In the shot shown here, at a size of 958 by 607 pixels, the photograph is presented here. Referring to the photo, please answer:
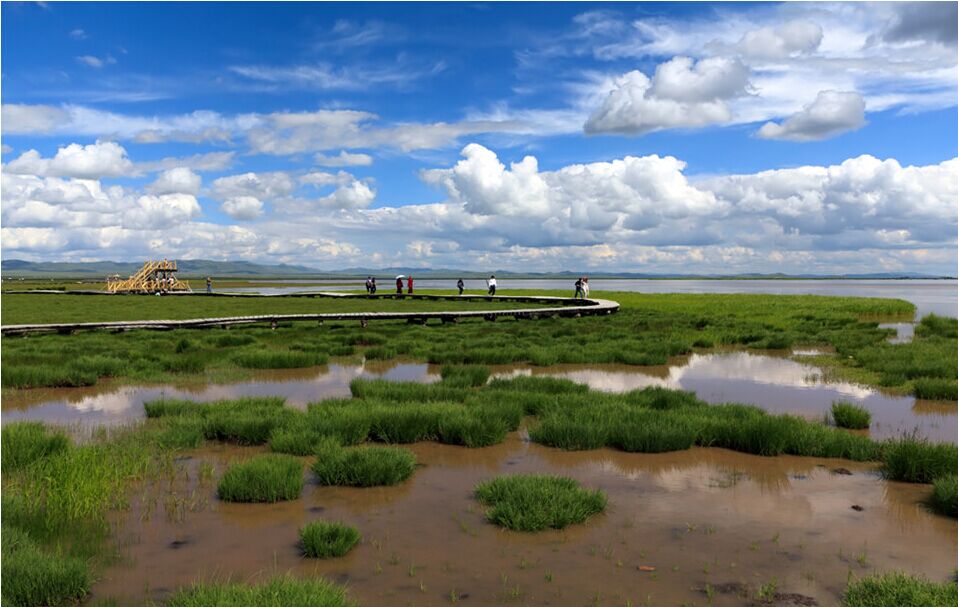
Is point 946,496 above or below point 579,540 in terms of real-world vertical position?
above

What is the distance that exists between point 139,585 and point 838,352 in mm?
21694

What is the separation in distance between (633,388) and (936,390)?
6006 millimetres

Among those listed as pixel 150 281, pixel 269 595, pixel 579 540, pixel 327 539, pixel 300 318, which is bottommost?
pixel 579 540

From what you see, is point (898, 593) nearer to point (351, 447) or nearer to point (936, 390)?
point (351, 447)

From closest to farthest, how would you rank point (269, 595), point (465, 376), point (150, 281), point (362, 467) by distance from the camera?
1. point (269, 595)
2. point (362, 467)
3. point (465, 376)
4. point (150, 281)

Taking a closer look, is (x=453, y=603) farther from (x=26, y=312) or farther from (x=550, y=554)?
(x=26, y=312)

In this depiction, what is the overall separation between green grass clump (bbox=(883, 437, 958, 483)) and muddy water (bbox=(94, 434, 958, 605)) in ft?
0.73

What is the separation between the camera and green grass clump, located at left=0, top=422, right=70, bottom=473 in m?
8.05

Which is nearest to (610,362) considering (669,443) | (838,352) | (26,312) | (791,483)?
(838,352)

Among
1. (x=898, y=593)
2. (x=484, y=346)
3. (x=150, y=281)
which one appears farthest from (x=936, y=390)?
(x=150, y=281)

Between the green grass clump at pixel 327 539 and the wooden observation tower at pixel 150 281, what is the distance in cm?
7558

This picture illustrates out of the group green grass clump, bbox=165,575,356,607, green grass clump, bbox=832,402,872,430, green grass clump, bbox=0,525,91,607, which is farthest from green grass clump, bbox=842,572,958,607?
green grass clump, bbox=832,402,872,430

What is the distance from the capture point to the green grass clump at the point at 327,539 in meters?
5.58

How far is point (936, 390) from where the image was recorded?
1350cm
